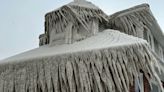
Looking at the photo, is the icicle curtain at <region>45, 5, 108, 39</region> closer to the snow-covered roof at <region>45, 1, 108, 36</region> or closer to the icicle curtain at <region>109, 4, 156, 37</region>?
the snow-covered roof at <region>45, 1, 108, 36</region>

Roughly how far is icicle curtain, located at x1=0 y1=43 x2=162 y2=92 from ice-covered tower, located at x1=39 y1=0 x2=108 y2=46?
2.89 meters

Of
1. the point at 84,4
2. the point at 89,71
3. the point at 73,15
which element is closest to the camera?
the point at 89,71

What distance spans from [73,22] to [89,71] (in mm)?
3755

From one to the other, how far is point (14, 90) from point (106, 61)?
9.70 ft

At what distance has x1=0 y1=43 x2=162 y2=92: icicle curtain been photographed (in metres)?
9.40

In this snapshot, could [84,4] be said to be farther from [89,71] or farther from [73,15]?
[89,71]

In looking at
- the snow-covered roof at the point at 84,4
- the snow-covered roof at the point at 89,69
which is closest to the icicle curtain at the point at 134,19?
the snow-covered roof at the point at 84,4

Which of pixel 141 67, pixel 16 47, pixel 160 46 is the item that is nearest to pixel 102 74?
pixel 141 67

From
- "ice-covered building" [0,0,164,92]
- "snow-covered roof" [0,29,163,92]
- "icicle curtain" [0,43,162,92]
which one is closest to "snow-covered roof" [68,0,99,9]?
"ice-covered building" [0,0,164,92]

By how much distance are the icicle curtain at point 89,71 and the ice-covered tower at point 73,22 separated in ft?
9.49

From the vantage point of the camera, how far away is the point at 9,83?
1044 cm

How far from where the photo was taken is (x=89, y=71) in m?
9.56

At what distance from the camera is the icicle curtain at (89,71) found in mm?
9398

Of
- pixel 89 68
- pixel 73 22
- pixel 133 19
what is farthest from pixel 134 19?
pixel 89 68
